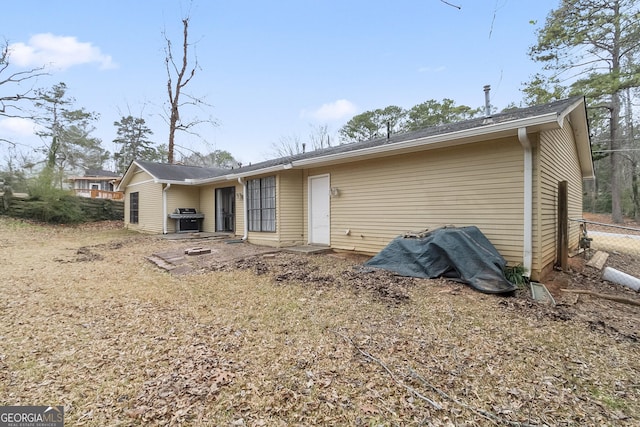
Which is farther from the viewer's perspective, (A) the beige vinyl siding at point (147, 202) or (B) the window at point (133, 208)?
(B) the window at point (133, 208)

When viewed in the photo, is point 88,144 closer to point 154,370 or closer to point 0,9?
point 0,9

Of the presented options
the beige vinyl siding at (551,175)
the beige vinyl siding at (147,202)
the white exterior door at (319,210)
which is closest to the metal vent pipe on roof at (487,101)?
the beige vinyl siding at (551,175)

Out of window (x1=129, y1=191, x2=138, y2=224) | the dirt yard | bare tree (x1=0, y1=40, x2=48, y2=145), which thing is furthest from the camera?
bare tree (x1=0, y1=40, x2=48, y2=145)

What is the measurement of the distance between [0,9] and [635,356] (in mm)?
18129

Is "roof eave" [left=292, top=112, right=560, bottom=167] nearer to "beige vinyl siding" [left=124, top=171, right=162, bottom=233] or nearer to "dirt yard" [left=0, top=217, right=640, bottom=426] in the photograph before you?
"dirt yard" [left=0, top=217, right=640, bottom=426]

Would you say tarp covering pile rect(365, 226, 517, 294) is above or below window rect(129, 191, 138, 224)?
below

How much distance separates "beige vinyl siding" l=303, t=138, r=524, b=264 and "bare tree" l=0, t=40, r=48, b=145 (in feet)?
59.9

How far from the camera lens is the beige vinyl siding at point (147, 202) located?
12.3 m

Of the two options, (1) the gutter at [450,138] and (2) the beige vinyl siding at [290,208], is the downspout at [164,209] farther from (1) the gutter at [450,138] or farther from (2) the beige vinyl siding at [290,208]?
(1) the gutter at [450,138]

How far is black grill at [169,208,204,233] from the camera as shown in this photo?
470 inches

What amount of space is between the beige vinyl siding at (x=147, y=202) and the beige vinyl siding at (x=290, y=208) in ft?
21.6

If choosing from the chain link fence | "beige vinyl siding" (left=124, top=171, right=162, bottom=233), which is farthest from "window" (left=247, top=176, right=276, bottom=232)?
the chain link fence

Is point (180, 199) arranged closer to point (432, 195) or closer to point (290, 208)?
point (290, 208)

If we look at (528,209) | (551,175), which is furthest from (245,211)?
(551,175)
